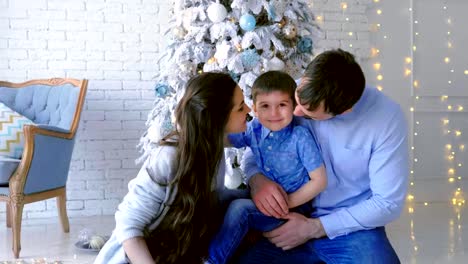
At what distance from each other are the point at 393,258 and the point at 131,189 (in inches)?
31.0

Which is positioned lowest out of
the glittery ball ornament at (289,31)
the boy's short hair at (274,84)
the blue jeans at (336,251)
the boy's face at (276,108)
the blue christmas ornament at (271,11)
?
the blue jeans at (336,251)

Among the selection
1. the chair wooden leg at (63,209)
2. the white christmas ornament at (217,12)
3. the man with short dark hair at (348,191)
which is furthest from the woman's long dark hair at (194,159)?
the chair wooden leg at (63,209)

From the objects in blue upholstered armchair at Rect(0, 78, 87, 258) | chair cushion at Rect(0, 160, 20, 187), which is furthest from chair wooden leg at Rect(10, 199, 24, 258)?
chair cushion at Rect(0, 160, 20, 187)

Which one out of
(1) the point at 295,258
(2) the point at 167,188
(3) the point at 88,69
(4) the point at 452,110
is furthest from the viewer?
(4) the point at 452,110

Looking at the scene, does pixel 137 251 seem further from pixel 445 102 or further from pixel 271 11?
pixel 445 102

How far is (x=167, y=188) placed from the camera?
142 centimetres

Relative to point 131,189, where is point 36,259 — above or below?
below

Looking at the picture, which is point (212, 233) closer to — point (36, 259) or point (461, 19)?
point (36, 259)

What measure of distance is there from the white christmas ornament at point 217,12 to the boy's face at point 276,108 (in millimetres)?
1656

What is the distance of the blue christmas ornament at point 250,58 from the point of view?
312 centimetres

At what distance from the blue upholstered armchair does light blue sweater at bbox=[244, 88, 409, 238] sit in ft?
6.42

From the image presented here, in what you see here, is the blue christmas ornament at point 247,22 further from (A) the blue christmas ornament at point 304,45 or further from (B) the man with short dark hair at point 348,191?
(B) the man with short dark hair at point 348,191

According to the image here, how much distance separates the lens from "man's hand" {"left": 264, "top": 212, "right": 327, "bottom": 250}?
1628mm

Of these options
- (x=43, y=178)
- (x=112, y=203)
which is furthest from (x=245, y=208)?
(x=112, y=203)
